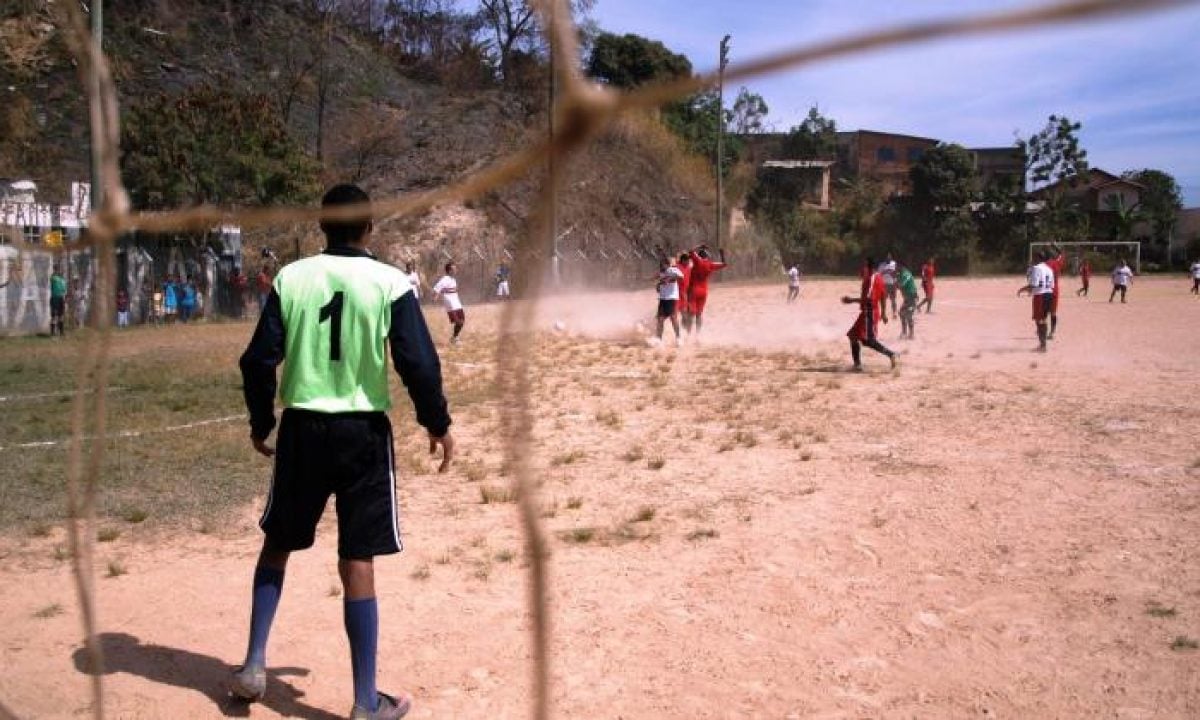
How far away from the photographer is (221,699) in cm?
361

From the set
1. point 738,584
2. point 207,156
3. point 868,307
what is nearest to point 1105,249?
point 207,156

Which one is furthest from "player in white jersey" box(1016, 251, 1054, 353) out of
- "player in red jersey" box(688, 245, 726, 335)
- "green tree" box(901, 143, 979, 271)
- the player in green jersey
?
"green tree" box(901, 143, 979, 271)

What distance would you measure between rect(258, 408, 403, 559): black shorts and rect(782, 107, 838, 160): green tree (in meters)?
62.1

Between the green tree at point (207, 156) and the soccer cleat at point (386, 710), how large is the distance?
25355 millimetres

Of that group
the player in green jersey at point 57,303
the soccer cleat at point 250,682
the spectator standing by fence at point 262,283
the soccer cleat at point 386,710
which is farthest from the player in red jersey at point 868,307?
the spectator standing by fence at point 262,283

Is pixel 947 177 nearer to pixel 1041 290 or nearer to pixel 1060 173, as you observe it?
pixel 1060 173

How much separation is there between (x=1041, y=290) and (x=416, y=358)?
13.4 m

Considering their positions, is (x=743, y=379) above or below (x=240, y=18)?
below

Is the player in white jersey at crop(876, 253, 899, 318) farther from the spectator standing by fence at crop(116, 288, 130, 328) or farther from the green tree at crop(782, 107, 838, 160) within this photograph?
the green tree at crop(782, 107, 838, 160)

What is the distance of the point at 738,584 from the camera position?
4828mm

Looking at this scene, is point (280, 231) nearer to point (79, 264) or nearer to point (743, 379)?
point (79, 264)

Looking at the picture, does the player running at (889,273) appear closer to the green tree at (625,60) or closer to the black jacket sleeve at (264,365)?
the black jacket sleeve at (264,365)

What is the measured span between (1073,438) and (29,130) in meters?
21.3

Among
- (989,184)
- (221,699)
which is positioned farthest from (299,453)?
(989,184)
